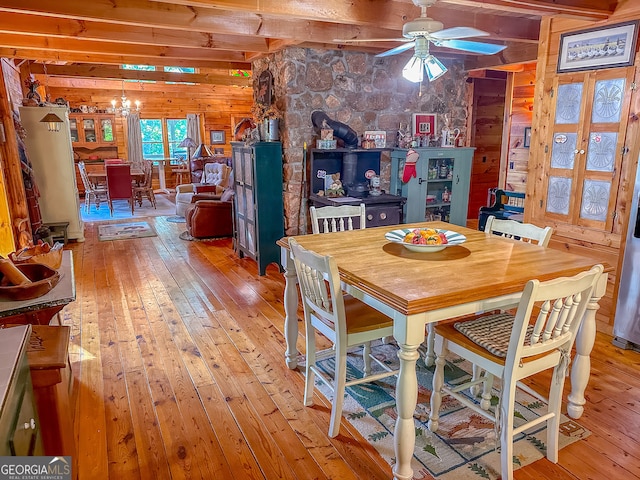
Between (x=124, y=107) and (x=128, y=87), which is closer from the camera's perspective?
(x=124, y=107)

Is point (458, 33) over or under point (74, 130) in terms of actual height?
over

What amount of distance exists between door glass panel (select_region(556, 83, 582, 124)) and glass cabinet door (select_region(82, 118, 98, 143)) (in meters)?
9.89

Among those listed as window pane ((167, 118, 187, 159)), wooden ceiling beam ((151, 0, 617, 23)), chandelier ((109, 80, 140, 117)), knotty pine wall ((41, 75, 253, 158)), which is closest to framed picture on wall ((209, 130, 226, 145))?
knotty pine wall ((41, 75, 253, 158))

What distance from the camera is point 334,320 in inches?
81.5

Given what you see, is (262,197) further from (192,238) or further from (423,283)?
(423,283)

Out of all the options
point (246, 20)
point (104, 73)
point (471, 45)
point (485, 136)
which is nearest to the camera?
point (471, 45)

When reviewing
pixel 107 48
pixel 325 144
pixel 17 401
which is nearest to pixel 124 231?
pixel 107 48

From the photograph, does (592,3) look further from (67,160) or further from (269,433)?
(67,160)

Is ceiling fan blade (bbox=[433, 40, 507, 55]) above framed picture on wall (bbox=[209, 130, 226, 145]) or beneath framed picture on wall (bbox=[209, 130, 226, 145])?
above

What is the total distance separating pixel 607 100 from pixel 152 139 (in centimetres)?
1027

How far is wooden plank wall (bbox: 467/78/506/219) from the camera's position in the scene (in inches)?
271

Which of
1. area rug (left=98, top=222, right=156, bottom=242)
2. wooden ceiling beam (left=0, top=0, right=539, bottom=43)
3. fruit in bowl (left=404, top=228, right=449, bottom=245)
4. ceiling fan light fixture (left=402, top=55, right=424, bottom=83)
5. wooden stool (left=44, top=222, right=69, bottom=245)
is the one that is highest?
wooden ceiling beam (left=0, top=0, right=539, bottom=43)

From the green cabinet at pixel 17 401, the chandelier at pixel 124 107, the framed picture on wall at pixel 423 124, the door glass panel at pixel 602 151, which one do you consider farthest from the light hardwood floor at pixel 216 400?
the chandelier at pixel 124 107

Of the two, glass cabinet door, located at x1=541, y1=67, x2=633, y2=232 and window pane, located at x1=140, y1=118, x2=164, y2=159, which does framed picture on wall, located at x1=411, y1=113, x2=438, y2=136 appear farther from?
window pane, located at x1=140, y1=118, x2=164, y2=159
